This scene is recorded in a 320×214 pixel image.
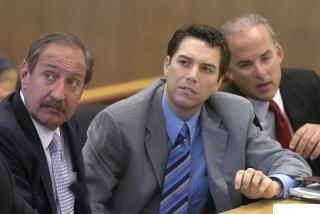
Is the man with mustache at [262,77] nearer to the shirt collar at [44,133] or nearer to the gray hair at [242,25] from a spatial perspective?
the gray hair at [242,25]

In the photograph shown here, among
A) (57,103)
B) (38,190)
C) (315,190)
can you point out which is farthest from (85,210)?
(315,190)

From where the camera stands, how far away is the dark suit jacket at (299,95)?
3271 millimetres

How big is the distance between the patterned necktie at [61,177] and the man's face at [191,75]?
0.61 metres

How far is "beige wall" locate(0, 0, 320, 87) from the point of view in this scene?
14.9 ft

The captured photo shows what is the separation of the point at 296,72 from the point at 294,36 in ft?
4.87

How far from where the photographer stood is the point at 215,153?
8.57ft

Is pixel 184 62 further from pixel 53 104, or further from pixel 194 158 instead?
pixel 53 104

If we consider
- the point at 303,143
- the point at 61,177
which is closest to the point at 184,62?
the point at 303,143

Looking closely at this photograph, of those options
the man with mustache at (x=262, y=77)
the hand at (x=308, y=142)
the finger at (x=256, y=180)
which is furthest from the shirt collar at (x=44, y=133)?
the man with mustache at (x=262, y=77)

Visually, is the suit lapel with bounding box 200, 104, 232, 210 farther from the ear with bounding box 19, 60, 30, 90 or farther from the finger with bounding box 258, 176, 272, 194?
the ear with bounding box 19, 60, 30, 90

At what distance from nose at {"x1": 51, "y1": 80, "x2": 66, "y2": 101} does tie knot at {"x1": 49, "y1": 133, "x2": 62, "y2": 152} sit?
166 millimetres

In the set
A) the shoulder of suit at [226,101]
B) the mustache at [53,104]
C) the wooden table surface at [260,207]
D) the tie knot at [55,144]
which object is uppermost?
the mustache at [53,104]

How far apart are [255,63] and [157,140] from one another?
34.3 inches

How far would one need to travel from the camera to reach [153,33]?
483 cm
